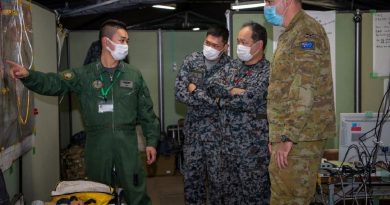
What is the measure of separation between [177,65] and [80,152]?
1.80 meters

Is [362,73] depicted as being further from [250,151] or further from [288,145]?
[288,145]

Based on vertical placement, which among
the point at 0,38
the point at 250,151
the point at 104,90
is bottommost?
the point at 250,151

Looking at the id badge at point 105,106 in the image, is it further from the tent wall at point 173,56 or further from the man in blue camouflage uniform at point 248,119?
the tent wall at point 173,56

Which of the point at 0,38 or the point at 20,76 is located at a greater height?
the point at 0,38

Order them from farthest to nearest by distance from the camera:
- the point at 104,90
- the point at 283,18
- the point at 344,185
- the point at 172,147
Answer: the point at 172,147, the point at 344,185, the point at 104,90, the point at 283,18

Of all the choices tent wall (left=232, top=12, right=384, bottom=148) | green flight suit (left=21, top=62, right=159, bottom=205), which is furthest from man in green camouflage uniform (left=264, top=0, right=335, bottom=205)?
tent wall (left=232, top=12, right=384, bottom=148)

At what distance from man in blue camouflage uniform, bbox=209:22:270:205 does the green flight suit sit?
667 millimetres

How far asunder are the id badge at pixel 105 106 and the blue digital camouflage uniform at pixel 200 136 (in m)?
0.64

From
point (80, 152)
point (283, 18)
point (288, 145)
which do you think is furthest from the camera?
point (80, 152)

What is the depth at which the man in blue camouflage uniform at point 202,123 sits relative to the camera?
10.6 ft

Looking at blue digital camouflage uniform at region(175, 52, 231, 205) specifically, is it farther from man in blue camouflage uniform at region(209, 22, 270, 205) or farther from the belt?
the belt

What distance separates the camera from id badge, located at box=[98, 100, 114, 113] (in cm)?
274

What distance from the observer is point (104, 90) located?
277 cm

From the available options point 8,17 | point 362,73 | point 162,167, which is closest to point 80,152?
point 162,167
